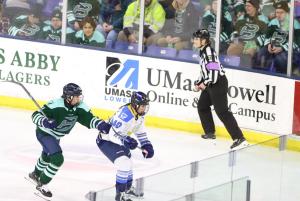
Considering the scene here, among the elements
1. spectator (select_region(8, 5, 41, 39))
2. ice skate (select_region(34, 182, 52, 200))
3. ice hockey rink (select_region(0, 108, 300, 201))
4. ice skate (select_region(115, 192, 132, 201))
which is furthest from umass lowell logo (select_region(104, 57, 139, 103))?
ice skate (select_region(115, 192, 132, 201))

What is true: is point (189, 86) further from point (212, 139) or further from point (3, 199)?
→ point (3, 199)

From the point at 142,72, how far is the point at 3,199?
3316mm

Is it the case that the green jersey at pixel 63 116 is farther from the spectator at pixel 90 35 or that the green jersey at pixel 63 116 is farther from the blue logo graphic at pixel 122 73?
the spectator at pixel 90 35

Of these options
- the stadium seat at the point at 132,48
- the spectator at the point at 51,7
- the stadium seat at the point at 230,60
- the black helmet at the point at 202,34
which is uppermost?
the spectator at the point at 51,7

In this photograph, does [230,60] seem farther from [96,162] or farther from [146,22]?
[96,162]

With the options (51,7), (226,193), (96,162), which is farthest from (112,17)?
(226,193)

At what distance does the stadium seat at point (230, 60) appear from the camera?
1129 cm

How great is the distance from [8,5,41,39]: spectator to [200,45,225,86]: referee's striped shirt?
2.38 meters

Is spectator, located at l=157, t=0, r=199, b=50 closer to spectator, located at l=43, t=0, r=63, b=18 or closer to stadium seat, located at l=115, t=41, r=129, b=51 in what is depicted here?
stadium seat, located at l=115, t=41, r=129, b=51

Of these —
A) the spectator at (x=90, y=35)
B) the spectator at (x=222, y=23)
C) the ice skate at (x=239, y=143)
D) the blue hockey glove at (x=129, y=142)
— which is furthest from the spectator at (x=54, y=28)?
the blue hockey glove at (x=129, y=142)

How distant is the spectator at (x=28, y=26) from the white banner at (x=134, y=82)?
0.41 feet

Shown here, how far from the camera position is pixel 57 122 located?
864 centimetres

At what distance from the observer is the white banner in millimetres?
11000

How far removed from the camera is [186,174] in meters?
7.28
